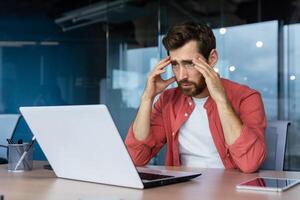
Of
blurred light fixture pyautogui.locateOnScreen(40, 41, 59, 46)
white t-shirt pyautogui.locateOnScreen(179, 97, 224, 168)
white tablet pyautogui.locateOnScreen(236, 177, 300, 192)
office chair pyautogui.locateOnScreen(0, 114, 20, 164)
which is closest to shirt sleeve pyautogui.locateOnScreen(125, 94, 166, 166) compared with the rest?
white t-shirt pyautogui.locateOnScreen(179, 97, 224, 168)

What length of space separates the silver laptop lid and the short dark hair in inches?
24.7

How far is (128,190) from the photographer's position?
1366mm

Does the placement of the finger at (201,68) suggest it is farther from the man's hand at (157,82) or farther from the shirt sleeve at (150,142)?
the shirt sleeve at (150,142)

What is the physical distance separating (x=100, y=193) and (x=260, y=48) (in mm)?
4063

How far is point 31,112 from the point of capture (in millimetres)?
1521

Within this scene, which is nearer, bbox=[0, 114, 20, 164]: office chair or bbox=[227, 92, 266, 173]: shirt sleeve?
bbox=[227, 92, 266, 173]: shirt sleeve

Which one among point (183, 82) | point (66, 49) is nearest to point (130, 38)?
point (66, 49)

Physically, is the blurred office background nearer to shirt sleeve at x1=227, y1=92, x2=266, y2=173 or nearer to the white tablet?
shirt sleeve at x1=227, y1=92, x2=266, y2=173

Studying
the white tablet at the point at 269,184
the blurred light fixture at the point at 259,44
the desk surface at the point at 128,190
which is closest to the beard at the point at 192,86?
the desk surface at the point at 128,190

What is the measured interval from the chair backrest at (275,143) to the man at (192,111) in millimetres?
166

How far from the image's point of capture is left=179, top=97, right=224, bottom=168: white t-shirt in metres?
1.95

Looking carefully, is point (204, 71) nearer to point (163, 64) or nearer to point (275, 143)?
point (163, 64)

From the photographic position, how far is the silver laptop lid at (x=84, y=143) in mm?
1312

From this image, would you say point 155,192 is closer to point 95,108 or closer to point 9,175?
point 95,108
